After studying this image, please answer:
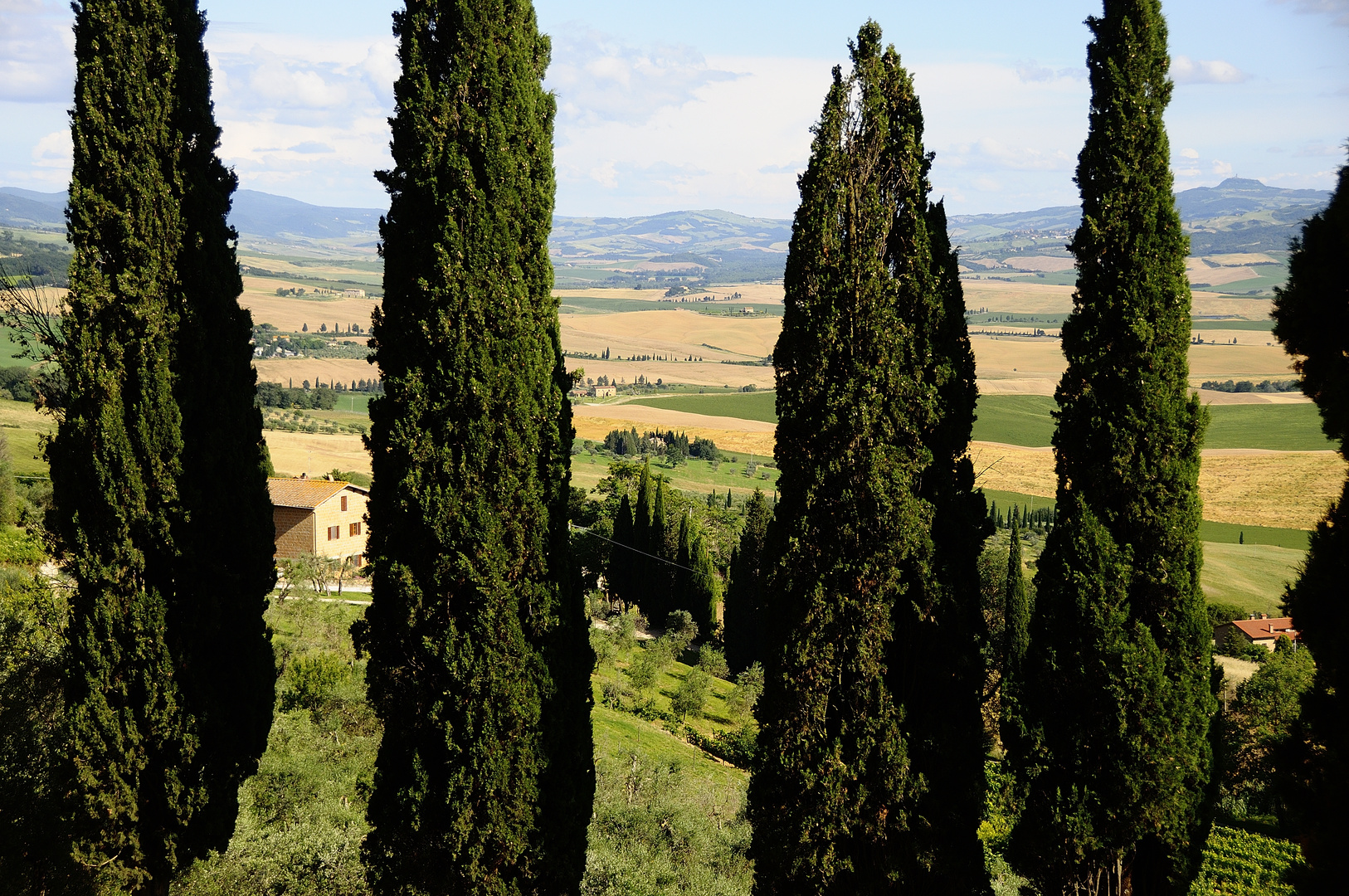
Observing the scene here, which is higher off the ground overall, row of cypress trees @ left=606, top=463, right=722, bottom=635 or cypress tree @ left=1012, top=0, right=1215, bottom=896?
cypress tree @ left=1012, top=0, right=1215, bottom=896

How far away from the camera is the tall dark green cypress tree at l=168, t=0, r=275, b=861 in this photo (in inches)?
375

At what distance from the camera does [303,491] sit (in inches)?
1657

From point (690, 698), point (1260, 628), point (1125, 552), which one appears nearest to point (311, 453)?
point (690, 698)

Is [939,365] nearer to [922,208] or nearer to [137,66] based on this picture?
[922,208]

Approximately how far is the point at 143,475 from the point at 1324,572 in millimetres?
10262

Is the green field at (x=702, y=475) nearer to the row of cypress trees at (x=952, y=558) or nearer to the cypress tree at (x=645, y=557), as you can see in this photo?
the cypress tree at (x=645, y=557)

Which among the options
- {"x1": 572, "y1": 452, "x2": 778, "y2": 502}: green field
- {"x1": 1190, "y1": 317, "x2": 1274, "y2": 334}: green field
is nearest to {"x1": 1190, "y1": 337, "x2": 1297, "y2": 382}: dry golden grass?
{"x1": 1190, "y1": 317, "x2": 1274, "y2": 334}: green field

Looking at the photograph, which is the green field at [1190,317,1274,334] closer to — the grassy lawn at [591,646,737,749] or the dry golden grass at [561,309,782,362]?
the dry golden grass at [561,309,782,362]

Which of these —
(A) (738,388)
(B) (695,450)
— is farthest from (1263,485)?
(A) (738,388)

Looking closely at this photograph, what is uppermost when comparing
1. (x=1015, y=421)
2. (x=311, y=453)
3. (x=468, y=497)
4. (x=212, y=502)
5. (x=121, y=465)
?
(x=468, y=497)

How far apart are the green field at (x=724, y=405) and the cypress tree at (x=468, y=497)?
337 ft

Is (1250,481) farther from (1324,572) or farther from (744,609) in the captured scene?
(1324,572)

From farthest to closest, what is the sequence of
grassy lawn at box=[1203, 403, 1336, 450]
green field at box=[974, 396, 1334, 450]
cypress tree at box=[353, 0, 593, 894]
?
1. green field at box=[974, 396, 1334, 450]
2. grassy lawn at box=[1203, 403, 1336, 450]
3. cypress tree at box=[353, 0, 593, 894]

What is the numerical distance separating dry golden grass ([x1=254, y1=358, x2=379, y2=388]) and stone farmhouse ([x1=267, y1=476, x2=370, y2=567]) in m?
53.3
